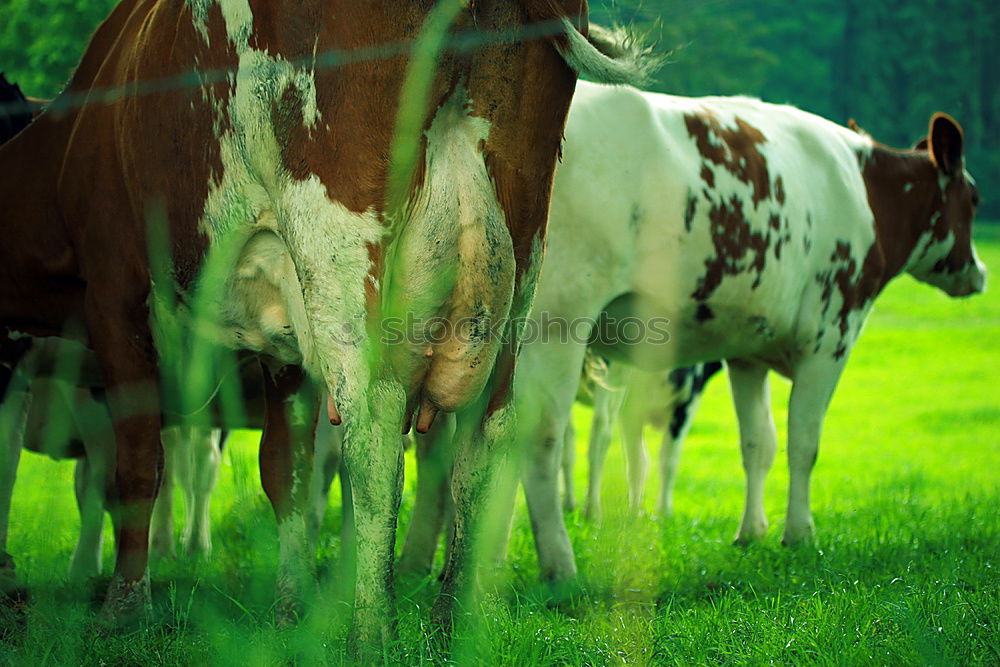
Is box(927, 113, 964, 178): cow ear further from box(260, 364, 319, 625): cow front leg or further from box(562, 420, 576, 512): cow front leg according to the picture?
box(260, 364, 319, 625): cow front leg

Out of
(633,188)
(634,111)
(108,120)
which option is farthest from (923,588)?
(108,120)

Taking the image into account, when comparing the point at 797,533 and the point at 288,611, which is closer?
the point at 288,611

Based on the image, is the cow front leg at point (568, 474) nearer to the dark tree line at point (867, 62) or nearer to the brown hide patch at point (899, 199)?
the brown hide patch at point (899, 199)

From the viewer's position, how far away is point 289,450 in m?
4.21

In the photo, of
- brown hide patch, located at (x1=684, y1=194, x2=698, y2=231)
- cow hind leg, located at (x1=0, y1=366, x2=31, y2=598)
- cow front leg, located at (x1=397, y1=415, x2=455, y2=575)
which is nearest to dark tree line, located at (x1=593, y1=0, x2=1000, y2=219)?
brown hide patch, located at (x1=684, y1=194, x2=698, y2=231)

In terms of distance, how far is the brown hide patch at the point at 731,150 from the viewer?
5512 mm

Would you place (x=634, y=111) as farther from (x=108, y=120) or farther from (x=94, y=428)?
(x=94, y=428)

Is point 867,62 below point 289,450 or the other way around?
the other way around

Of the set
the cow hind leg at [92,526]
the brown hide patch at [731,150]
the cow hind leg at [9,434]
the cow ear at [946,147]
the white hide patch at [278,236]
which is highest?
the cow ear at [946,147]

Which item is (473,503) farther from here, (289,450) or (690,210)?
(690,210)

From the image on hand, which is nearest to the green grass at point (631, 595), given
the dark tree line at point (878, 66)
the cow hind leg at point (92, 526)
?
the cow hind leg at point (92, 526)

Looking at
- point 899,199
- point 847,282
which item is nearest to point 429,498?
point 847,282

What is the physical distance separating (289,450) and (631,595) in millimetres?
1436

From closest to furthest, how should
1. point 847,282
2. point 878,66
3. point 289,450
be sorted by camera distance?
1. point 289,450
2. point 847,282
3. point 878,66
